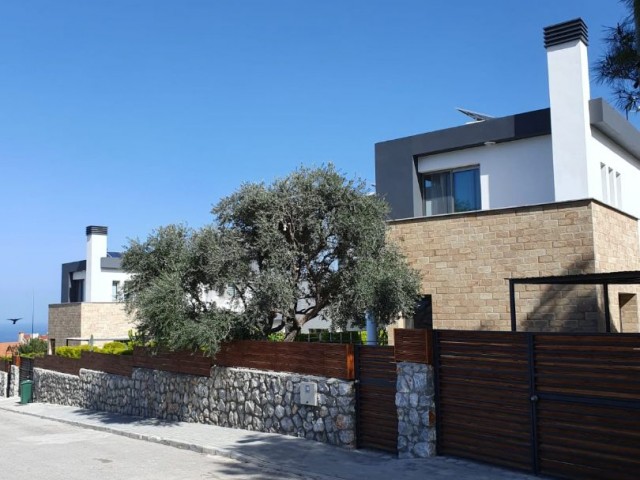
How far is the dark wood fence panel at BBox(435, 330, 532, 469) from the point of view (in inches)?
370

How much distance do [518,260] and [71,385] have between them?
1570 centimetres

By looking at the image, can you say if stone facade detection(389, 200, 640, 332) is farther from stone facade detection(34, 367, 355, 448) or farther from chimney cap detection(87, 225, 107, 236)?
chimney cap detection(87, 225, 107, 236)

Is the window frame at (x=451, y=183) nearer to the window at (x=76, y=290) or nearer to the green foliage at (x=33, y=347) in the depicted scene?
the green foliage at (x=33, y=347)

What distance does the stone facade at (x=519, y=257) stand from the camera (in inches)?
598

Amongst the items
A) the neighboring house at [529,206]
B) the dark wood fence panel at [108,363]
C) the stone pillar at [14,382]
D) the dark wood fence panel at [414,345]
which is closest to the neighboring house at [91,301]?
the stone pillar at [14,382]

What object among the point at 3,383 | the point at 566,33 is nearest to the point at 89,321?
the point at 3,383

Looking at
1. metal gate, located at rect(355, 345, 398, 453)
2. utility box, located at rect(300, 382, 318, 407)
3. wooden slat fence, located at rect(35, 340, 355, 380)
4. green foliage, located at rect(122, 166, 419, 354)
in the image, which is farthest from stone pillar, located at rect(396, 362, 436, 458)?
green foliage, located at rect(122, 166, 419, 354)

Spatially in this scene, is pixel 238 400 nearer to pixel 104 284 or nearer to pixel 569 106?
pixel 569 106

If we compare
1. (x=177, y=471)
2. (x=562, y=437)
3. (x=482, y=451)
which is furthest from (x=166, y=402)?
(x=562, y=437)

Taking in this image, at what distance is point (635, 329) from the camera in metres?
17.2

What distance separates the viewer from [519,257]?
53.0 feet

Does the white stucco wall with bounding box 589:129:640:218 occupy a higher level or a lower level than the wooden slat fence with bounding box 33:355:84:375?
higher

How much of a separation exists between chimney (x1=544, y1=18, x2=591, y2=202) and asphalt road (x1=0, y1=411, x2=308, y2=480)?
10163 mm

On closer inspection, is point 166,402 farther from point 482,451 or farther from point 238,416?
point 482,451
